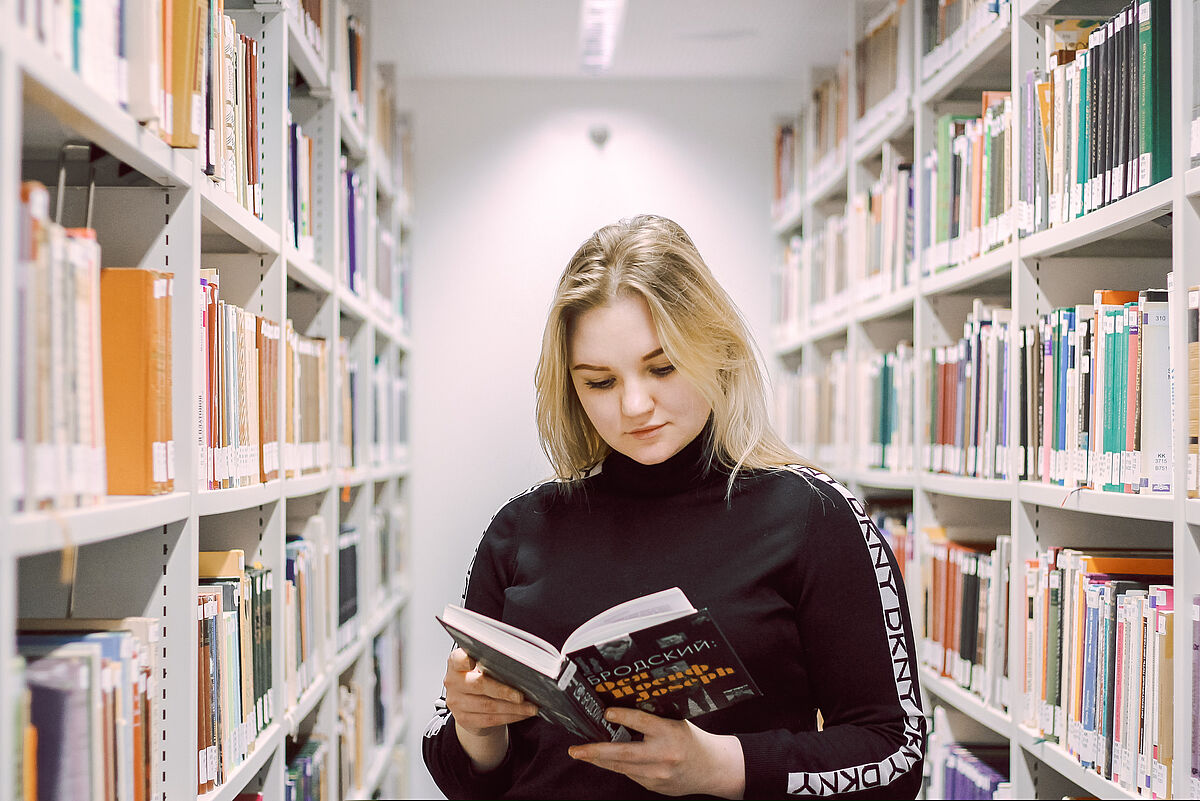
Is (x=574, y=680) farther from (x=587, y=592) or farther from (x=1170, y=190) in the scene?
(x=1170, y=190)

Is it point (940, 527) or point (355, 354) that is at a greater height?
point (355, 354)

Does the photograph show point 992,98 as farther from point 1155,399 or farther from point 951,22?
point 1155,399

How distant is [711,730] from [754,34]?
114 inches

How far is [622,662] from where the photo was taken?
1036 mm

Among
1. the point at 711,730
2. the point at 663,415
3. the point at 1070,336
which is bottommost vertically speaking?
the point at 711,730

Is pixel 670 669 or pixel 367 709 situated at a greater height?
pixel 670 669

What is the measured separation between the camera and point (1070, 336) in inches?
68.6

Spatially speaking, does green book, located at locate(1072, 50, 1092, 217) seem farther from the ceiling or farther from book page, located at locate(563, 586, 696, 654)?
the ceiling

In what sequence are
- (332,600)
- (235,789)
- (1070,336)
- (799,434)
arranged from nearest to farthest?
(235,789)
(1070,336)
(332,600)
(799,434)

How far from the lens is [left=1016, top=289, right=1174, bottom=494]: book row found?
1.51m

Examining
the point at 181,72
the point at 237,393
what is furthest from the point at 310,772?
the point at 181,72

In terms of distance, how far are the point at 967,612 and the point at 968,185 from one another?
0.96 m

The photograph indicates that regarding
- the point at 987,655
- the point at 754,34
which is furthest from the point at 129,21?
the point at 754,34

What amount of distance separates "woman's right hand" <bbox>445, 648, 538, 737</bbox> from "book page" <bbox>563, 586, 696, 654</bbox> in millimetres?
159
